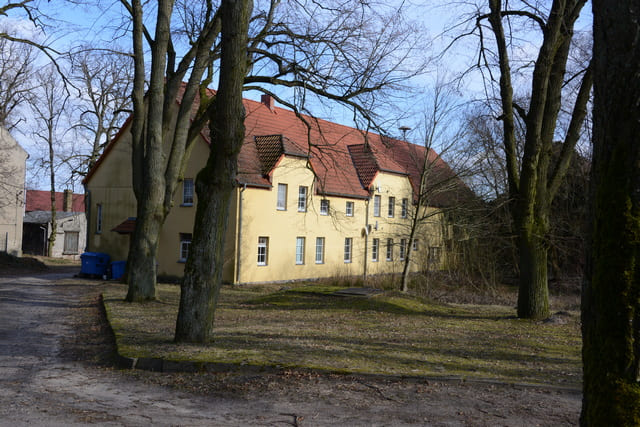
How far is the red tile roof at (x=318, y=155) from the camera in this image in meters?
26.6

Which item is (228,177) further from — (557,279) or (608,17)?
(557,279)

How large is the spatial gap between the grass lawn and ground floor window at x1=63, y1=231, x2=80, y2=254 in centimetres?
3798

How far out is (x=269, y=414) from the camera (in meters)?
6.01

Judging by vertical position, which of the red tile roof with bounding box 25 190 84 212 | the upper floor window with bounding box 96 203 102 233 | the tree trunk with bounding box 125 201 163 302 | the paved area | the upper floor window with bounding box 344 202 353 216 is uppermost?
the red tile roof with bounding box 25 190 84 212

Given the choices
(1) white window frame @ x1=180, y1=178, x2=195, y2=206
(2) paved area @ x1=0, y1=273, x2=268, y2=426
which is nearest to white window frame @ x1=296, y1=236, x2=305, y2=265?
(1) white window frame @ x1=180, y1=178, x2=195, y2=206

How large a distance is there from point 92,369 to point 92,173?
1109 inches

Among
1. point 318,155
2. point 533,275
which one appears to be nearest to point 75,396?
point 533,275

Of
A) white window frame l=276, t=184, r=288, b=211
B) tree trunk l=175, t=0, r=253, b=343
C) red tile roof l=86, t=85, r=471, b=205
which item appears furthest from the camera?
white window frame l=276, t=184, r=288, b=211

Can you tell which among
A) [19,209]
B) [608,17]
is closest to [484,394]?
[608,17]

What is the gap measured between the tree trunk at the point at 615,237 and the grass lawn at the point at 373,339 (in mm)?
3648

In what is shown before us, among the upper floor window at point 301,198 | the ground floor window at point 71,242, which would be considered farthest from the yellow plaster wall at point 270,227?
the ground floor window at point 71,242

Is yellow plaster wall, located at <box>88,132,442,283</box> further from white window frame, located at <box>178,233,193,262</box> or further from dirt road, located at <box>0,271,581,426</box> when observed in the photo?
dirt road, located at <box>0,271,581,426</box>

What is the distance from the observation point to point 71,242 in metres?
51.6

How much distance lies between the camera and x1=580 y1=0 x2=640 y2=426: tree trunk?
12.1 feet
